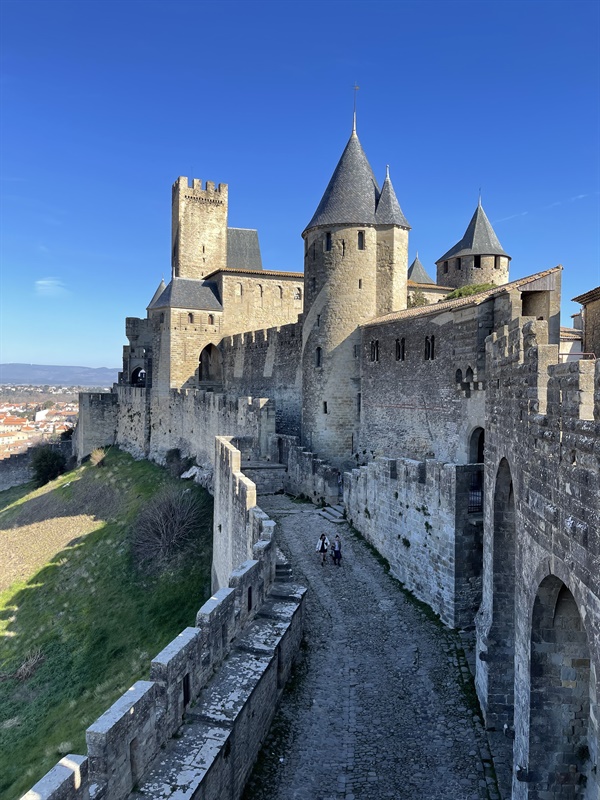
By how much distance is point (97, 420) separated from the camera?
40.2 metres

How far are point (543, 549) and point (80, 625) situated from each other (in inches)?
652

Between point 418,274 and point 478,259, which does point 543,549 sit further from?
point 418,274

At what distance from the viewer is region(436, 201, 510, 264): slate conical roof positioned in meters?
34.5

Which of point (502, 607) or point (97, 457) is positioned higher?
point (502, 607)

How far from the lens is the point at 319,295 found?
2227cm

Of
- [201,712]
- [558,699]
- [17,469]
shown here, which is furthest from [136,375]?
[558,699]

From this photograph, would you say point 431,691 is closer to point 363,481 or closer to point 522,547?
point 522,547

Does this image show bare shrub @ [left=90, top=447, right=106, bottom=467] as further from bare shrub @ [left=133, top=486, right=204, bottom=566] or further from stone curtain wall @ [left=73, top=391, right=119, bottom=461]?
bare shrub @ [left=133, top=486, right=204, bottom=566]

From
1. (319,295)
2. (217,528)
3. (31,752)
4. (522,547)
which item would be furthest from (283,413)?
(522,547)

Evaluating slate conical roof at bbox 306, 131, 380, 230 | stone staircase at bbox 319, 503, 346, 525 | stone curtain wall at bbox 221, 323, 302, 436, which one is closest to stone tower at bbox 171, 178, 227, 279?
stone curtain wall at bbox 221, 323, 302, 436

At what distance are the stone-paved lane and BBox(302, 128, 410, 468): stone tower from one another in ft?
36.0

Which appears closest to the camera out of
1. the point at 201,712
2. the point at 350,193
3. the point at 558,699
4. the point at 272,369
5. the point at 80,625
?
the point at 558,699

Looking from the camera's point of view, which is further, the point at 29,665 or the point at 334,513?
the point at 29,665

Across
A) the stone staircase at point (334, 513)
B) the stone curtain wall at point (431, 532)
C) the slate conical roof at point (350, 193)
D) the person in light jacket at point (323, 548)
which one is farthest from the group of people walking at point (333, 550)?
the slate conical roof at point (350, 193)
